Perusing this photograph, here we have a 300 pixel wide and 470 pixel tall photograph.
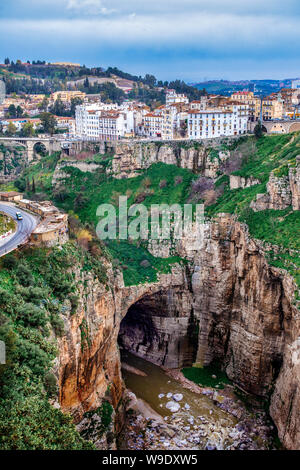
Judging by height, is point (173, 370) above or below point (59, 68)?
below

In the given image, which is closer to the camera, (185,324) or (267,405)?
(267,405)

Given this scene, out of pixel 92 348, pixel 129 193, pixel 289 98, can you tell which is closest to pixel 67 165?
pixel 129 193

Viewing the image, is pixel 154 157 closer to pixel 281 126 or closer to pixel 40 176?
pixel 281 126

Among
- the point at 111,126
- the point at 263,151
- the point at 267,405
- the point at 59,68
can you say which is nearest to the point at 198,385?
the point at 267,405

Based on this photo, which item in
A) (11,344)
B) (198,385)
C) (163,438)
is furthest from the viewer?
(198,385)
